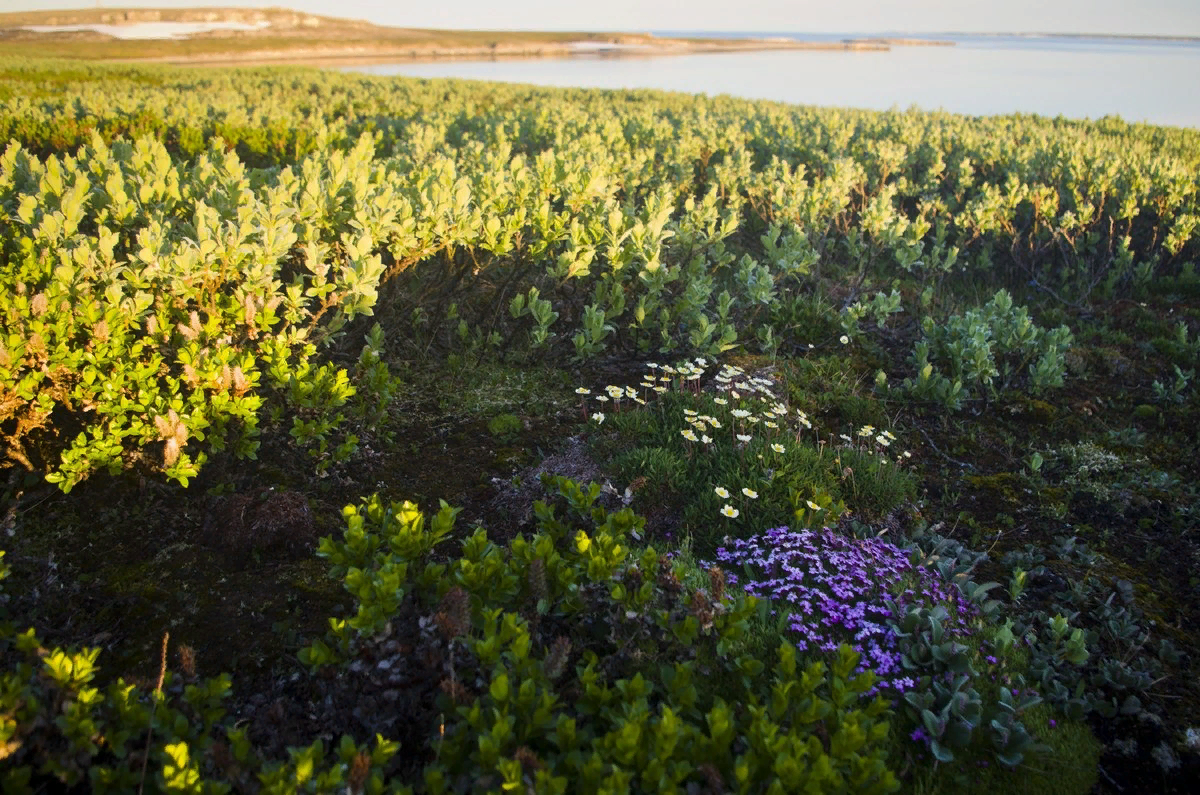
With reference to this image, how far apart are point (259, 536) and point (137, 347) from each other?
1.22m

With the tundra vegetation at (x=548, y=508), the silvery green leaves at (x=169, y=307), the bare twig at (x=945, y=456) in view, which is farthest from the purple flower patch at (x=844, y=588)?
the silvery green leaves at (x=169, y=307)

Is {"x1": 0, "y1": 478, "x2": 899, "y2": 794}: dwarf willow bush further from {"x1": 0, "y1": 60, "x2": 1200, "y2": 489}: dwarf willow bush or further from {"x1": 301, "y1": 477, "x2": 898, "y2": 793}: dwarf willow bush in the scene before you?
{"x1": 0, "y1": 60, "x2": 1200, "y2": 489}: dwarf willow bush

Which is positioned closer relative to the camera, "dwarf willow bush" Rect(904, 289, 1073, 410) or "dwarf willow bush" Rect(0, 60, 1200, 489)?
"dwarf willow bush" Rect(0, 60, 1200, 489)

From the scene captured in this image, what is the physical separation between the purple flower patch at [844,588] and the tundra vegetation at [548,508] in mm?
23

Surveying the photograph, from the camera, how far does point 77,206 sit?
15.5 feet

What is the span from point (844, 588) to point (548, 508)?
147 cm

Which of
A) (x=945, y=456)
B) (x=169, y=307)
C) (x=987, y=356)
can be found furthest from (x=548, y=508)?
(x=987, y=356)

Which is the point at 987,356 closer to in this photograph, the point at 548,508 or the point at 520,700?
the point at 548,508


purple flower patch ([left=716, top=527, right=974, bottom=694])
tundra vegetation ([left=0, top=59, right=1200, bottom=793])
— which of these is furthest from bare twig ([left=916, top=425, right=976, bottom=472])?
purple flower patch ([left=716, top=527, right=974, bottom=694])

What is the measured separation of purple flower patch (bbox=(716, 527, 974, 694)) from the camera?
3.22 meters

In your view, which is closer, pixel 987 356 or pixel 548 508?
pixel 548 508

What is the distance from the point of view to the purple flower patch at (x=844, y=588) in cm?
322

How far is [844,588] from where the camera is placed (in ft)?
11.5

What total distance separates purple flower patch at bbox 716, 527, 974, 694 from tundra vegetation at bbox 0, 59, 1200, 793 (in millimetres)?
23
